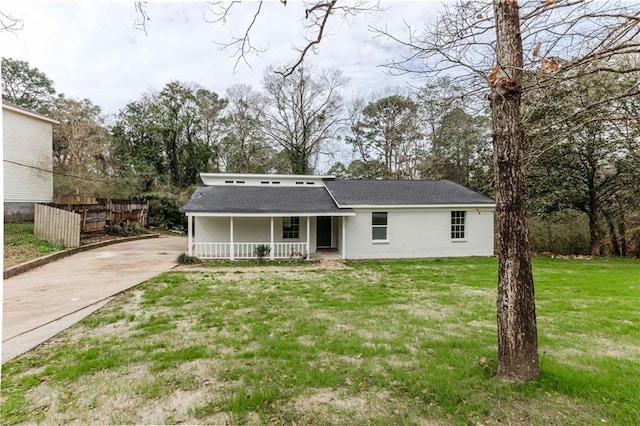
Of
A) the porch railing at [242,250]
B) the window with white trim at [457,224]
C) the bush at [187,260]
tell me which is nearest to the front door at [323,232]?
the porch railing at [242,250]

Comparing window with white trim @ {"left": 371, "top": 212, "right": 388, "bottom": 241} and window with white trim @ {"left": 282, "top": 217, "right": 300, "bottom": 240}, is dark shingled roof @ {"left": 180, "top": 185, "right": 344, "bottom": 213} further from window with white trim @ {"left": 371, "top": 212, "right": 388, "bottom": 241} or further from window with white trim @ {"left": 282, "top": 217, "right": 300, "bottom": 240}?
window with white trim @ {"left": 371, "top": 212, "right": 388, "bottom": 241}

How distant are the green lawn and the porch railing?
19.2 ft

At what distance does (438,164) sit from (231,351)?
90.0 feet

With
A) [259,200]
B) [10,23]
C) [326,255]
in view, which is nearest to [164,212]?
[259,200]

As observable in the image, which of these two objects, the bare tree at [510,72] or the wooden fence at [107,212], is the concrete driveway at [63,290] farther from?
the bare tree at [510,72]

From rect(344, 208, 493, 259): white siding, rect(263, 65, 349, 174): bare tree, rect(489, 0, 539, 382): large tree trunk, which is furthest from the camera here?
rect(263, 65, 349, 174): bare tree

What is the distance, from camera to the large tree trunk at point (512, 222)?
10.8 ft

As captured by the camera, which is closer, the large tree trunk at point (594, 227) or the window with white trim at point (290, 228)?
the large tree trunk at point (594, 227)

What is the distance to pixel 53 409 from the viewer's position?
10.2 ft

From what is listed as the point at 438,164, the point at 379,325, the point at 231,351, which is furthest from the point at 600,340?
the point at 438,164

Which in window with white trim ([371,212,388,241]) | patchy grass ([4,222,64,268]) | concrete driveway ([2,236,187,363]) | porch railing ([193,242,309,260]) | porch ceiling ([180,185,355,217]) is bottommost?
concrete driveway ([2,236,187,363])

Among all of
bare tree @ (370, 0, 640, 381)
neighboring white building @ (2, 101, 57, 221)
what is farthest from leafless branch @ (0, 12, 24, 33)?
neighboring white building @ (2, 101, 57, 221)

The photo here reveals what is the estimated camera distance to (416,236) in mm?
14656

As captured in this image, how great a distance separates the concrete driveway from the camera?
5.23m
